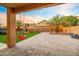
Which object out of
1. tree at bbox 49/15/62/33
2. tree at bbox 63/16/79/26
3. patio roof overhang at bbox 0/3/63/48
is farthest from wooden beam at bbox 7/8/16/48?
tree at bbox 63/16/79/26

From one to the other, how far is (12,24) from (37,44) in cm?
40

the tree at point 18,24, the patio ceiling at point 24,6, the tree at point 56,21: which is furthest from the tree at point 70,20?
the tree at point 18,24

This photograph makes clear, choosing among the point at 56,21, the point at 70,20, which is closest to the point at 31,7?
the point at 56,21

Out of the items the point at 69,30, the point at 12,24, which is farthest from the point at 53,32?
the point at 12,24

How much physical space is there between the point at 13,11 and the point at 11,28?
209 millimetres

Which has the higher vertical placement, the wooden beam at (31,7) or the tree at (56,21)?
the wooden beam at (31,7)

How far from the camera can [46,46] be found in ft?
7.27

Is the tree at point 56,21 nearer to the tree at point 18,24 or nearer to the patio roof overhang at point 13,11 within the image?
the patio roof overhang at point 13,11

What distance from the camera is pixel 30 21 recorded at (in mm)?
2217

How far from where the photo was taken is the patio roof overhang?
2160mm

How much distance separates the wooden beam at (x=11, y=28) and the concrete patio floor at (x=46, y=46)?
0.07 metres

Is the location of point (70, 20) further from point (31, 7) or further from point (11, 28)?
point (11, 28)

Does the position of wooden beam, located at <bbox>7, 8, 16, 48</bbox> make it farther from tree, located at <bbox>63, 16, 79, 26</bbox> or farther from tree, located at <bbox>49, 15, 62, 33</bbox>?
tree, located at <bbox>63, 16, 79, 26</bbox>

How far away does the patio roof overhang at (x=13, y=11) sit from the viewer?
2.16 meters
